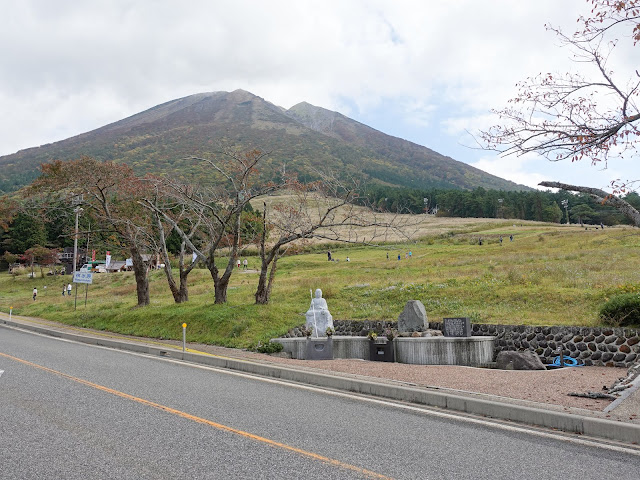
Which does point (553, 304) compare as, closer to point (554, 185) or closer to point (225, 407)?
point (554, 185)

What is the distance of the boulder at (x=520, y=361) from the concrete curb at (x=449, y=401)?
5.66m

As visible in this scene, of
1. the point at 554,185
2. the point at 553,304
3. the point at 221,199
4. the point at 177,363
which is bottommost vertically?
the point at 177,363

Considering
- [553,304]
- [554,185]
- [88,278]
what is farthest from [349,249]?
[554,185]

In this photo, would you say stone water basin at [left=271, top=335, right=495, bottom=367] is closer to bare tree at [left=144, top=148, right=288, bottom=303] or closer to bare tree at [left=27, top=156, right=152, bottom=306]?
bare tree at [left=144, top=148, right=288, bottom=303]

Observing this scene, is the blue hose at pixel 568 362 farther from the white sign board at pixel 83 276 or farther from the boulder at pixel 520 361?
the white sign board at pixel 83 276

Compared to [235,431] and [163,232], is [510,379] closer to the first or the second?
[235,431]

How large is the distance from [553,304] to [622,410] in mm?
11130

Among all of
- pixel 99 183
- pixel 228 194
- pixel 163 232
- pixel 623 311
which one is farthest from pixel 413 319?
pixel 99 183

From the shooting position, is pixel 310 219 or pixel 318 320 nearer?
pixel 318 320

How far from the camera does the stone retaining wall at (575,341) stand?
12.4m

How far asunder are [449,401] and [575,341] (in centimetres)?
738

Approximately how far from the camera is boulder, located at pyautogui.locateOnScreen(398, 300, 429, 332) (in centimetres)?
1655

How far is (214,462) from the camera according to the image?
17.1 feet

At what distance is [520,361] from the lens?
13227 mm
